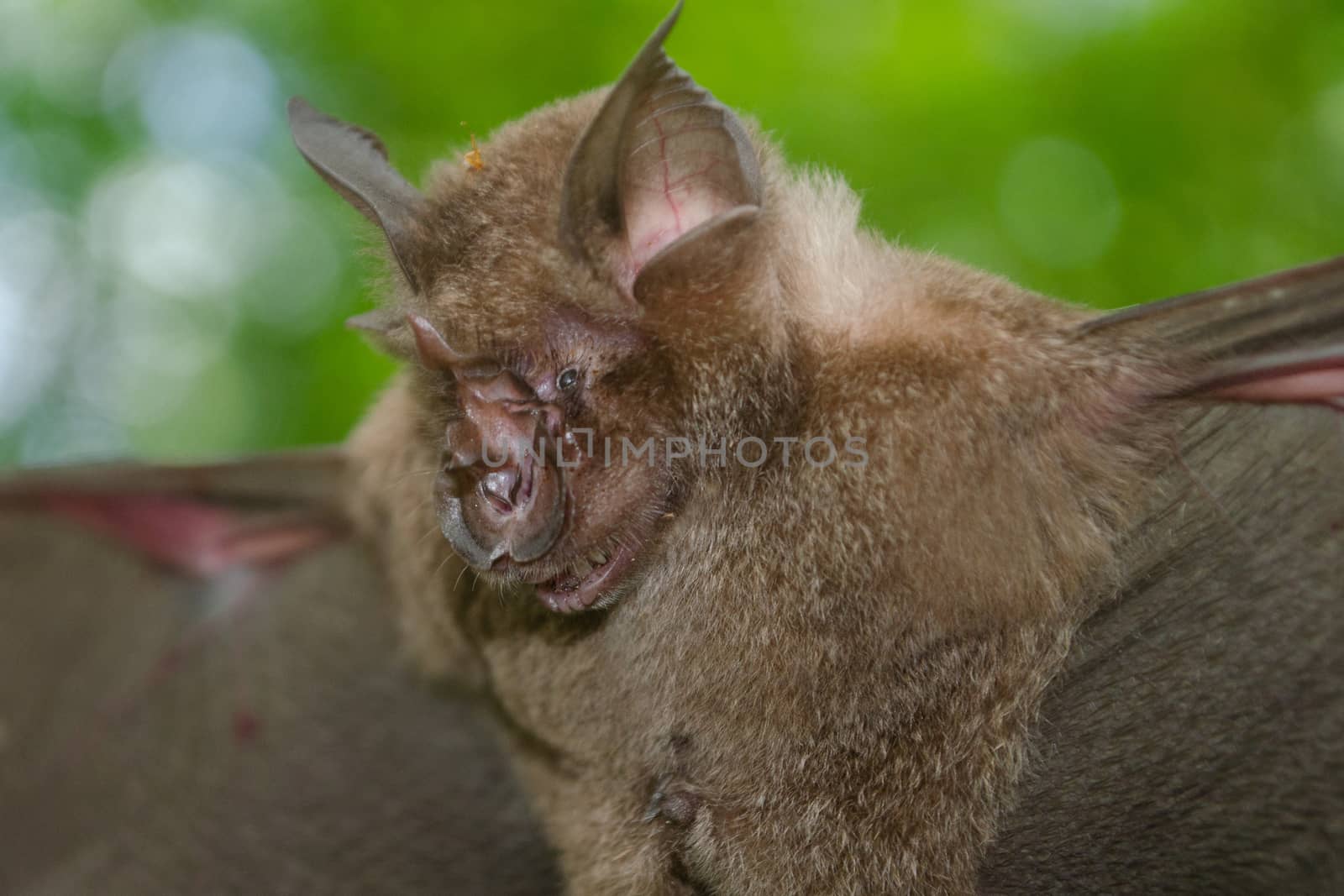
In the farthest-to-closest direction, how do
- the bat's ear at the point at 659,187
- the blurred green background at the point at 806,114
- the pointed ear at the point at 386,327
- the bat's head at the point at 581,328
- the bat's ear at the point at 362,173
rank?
the blurred green background at the point at 806,114 → the pointed ear at the point at 386,327 → the bat's ear at the point at 362,173 → the bat's head at the point at 581,328 → the bat's ear at the point at 659,187

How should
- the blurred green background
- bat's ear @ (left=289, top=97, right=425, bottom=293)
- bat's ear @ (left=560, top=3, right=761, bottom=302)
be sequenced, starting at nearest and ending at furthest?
bat's ear @ (left=560, top=3, right=761, bottom=302), bat's ear @ (left=289, top=97, right=425, bottom=293), the blurred green background

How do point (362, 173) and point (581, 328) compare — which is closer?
point (581, 328)

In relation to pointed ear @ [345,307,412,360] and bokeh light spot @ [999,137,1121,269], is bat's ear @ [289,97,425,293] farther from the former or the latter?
bokeh light spot @ [999,137,1121,269]

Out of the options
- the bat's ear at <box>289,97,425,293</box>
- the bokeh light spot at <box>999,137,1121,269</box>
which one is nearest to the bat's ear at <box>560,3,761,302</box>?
the bat's ear at <box>289,97,425,293</box>

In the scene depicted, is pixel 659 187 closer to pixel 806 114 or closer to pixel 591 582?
pixel 591 582

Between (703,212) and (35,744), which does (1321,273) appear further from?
(35,744)

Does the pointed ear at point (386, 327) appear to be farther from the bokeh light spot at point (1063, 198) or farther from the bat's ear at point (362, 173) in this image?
the bokeh light spot at point (1063, 198)

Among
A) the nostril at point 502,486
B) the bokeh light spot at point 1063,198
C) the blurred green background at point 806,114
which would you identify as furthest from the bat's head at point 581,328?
the bokeh light spot at point 1063,198

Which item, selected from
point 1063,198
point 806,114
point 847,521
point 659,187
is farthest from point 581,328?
point 1063,198

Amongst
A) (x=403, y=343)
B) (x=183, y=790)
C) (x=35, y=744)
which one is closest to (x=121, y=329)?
(x=35, y=744)
